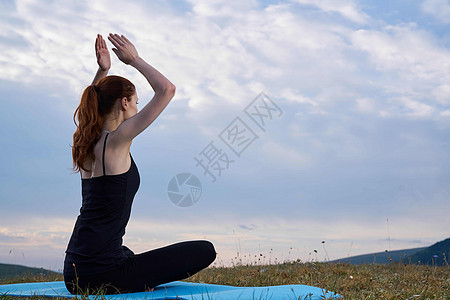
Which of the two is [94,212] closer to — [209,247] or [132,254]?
[132,254]

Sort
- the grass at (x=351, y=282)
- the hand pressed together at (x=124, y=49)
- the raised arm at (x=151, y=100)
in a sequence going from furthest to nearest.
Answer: the grass at (x=351, y=282), the hand pressed together at (x=124, y=49), the raised arm at (x=151, y=100)

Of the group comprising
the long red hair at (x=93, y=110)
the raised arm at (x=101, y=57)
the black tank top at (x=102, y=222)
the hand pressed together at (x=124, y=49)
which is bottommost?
the black tank top at (x=102, y=222)

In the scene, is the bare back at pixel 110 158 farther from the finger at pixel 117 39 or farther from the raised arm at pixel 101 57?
the raised arm at pixel 101 57

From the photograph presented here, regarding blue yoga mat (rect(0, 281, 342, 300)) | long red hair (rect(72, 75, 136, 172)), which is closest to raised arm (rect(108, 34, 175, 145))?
long red hair (rect(72, 75, 136, 172))

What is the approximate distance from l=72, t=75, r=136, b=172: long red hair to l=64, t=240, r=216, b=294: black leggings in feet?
Answer: 3.60

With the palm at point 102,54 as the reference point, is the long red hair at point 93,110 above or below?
below

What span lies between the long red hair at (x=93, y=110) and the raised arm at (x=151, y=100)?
238 mm

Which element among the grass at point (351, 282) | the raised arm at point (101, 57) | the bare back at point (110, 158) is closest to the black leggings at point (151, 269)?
the bare back at point (110, 158)

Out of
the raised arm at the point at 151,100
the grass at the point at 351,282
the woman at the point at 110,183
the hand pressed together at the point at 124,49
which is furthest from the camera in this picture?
the grass at the point at 351,282

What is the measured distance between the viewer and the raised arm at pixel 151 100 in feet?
12.9

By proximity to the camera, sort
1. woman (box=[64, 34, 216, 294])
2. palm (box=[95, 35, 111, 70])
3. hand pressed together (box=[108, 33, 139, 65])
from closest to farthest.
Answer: woman (box=[64, 34, 216, 294])
hand pressed together (box=[108, 33, 139, 65])
palm (box=[95, 35, 111, 70])

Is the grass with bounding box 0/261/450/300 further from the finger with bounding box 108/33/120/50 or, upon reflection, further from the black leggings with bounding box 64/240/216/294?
the finger with bounding box 108/33/120/50

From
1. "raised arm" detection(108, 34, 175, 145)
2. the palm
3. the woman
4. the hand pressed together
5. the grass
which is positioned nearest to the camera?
"raised arm" detection(108, 34, 175, 145)

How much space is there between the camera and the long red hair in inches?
164
